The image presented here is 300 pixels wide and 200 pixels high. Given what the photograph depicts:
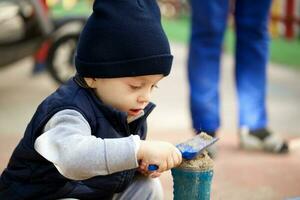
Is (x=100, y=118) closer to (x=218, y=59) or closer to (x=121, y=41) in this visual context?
(x=121, y=41)

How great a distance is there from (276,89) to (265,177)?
74.0 inches

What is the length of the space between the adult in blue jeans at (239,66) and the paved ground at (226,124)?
0.30ft

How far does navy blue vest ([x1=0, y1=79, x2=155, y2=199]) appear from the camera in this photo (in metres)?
1.36

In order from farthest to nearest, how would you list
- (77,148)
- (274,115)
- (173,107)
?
(173,107)
(274,115)
(77,148)

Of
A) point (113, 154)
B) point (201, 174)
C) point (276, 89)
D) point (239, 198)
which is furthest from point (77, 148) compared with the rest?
point (276, 89)

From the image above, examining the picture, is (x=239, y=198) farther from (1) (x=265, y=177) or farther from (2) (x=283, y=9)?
(2) (x=283, y=9)

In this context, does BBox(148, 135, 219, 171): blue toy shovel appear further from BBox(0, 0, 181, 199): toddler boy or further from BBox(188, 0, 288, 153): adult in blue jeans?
BBox(188, 0, 288, 153): adult in blue jeans

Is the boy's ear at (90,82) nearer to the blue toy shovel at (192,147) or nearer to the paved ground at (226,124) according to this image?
the blue toy shovel at (192,147)

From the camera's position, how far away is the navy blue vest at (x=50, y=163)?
1.36m

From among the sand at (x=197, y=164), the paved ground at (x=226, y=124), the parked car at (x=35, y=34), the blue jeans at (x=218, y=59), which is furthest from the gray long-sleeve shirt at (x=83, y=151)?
the parked car at (x=35, y=34)

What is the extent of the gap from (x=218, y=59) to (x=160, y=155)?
1332mm

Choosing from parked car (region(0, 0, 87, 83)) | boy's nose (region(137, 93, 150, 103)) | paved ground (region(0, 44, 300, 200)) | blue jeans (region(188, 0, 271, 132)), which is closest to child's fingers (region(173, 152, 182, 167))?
boy's nose (region(137, 93, 150, 103))

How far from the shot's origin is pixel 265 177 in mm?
2281

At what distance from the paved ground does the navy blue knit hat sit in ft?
1.99
